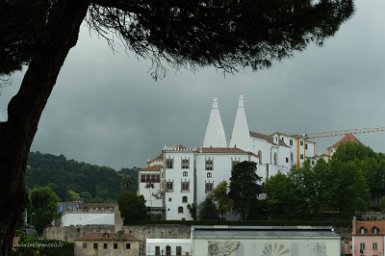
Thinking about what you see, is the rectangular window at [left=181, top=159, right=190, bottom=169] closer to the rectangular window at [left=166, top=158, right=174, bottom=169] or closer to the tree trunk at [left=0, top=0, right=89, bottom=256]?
the rectangular window at [left=166, top=158, right=174, bottom=169]

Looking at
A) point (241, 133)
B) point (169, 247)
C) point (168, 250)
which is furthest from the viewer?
point (241, 133)

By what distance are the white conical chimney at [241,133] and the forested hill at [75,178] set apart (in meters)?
54.6

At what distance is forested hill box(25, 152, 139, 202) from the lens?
137750 mm

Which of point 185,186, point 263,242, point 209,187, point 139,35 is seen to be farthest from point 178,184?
point 139,35

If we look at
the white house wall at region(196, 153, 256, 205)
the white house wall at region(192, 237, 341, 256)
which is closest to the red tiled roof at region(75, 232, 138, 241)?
the white house wall at region(192, 237, 341, 256)

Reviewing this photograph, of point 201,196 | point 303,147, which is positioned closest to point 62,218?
point 201,196

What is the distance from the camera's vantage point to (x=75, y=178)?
482 ft

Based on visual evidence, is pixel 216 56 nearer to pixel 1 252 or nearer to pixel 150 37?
pixel 150 37

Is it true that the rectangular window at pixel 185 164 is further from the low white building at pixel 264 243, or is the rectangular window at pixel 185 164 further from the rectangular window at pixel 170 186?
the low white building at pixel 264 243

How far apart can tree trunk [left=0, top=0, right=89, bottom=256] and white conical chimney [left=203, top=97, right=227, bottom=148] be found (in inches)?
2830

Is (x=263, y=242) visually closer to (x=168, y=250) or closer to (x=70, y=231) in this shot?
(x=168, y=250)

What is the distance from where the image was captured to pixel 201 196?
7544 centimetres

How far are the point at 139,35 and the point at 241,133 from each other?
234 ft

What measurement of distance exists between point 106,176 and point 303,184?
79085 mm
